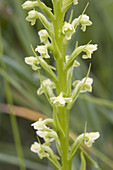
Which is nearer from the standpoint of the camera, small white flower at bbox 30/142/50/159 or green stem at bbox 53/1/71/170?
green stem at bbox 53/1/71/170

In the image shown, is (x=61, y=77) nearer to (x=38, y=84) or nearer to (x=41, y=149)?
(x=41, y=149)

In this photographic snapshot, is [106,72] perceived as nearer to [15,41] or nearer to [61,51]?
[15,41]

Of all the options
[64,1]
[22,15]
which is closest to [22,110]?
[22,15]

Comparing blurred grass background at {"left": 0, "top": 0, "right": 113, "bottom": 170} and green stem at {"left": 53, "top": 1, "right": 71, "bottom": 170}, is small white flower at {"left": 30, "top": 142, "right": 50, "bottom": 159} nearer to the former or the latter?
green stem at {"left": 53, "top": 1, "right": 71, "bottom": 170}

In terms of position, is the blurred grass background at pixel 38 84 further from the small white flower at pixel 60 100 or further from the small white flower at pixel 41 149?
the small white flower at pixel 60 100

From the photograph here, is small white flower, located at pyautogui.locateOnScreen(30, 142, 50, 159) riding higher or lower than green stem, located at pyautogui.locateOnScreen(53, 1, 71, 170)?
lower

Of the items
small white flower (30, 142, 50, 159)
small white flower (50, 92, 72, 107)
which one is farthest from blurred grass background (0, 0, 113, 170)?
small white flower (50, 92, 72, 107)

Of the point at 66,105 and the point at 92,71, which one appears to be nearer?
the point at 66,105

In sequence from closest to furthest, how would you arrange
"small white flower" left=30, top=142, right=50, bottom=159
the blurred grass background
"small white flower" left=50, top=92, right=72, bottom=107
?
"small white flower" left=50, top=92, right=72, bottom=107 < "small white flower" left=30, top=142, right=50, bottom=159 < the blurred grass background

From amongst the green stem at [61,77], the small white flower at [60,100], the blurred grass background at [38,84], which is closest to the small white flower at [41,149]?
the green stem at [61,77]

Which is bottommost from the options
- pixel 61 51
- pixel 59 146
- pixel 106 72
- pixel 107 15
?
pixel 59 146
